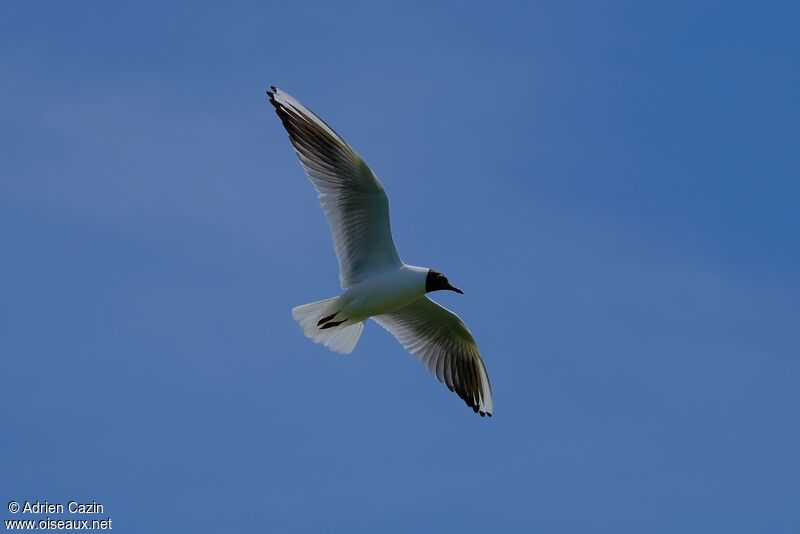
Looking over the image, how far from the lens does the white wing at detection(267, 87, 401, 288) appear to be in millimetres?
10062

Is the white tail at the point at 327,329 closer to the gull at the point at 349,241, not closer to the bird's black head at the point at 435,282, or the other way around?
the gull at the point at 349,241

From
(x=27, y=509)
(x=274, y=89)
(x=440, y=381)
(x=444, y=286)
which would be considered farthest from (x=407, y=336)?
Answer: (x=27, y=509)

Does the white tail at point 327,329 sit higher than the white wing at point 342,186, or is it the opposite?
the white wing at point 342,186

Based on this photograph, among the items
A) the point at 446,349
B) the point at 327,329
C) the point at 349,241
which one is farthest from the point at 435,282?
the point at 446,349

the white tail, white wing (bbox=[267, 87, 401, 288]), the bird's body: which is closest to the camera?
white wing (bbox=[267, 87, 401, 288])

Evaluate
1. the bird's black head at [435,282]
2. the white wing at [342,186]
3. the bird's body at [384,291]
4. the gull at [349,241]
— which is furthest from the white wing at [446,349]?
the white wing at [342,186]

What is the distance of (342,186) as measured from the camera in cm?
1020

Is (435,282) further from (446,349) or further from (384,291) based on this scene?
(446,349)

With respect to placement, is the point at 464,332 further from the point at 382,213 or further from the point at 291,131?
the point at 291,131

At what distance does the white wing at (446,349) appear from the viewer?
38.1 feet

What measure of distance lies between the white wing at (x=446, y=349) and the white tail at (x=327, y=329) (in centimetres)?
79

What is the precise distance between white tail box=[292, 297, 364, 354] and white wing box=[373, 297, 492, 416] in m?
0.79

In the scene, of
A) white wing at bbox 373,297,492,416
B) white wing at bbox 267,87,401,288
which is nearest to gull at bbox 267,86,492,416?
white wing at bbox 267,87,401,288

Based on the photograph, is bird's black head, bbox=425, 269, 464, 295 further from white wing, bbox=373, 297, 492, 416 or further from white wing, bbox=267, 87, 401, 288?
white wing, bbox=373, 297, 492, 416
